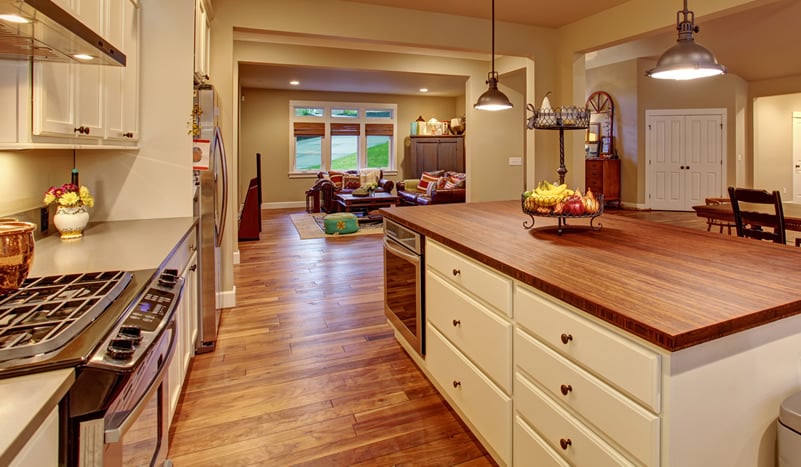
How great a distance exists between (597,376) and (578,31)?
4.93m

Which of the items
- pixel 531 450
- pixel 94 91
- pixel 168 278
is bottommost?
pixel 531 450

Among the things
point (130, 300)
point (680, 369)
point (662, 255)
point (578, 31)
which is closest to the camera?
point (680, 369)

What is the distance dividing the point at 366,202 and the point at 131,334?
7676mm

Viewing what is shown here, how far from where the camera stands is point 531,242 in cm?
194

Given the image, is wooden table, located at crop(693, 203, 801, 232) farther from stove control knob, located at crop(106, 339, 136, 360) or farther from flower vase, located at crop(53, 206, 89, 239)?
flower vase, located at crop(53, 206, 89, 239)

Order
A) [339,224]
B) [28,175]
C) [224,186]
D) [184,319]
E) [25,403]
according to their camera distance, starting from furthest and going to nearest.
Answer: [339,224] → [224,186] → [184,319] → [28,175] → [25,403]

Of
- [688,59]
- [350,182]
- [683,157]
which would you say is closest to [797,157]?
[683,157]

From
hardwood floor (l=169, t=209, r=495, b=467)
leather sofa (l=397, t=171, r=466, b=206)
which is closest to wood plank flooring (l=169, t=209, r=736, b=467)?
hardwood floor (l=169, t=209, r=495, b=467)

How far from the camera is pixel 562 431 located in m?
1.30

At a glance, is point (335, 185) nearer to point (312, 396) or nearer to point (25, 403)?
point (312, 396)

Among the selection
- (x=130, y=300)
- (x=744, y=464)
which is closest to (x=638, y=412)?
(x=744, y=464)

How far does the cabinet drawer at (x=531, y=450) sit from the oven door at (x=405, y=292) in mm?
933

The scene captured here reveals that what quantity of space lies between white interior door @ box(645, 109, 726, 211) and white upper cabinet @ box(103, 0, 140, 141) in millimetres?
9816

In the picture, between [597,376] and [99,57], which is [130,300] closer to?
[99,57]
